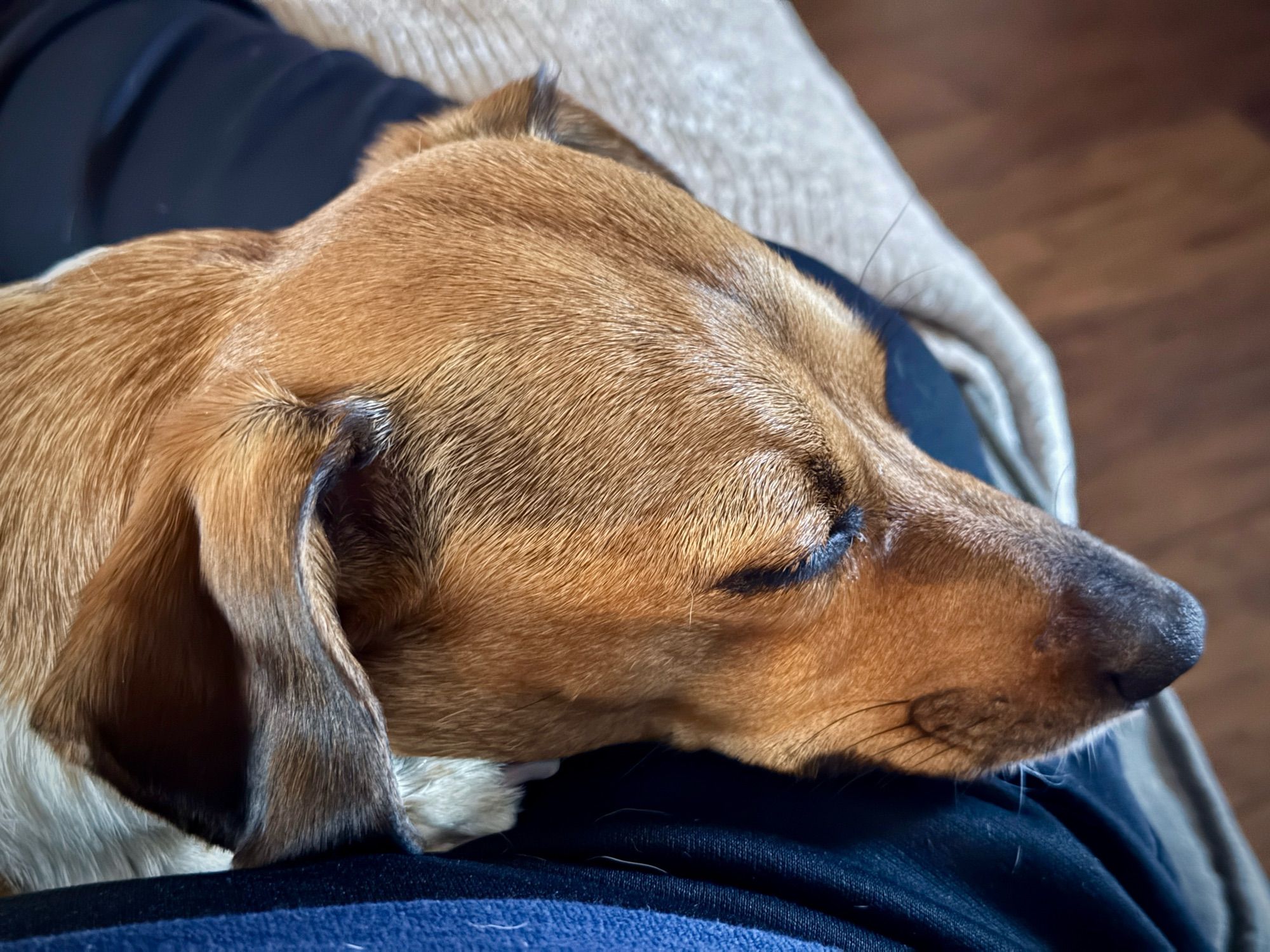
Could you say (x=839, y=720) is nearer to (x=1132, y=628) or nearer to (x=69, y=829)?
(x=1132, y=628)

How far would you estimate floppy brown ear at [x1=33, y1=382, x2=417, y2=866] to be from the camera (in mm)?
1007

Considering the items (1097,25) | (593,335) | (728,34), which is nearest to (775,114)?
(728,34)

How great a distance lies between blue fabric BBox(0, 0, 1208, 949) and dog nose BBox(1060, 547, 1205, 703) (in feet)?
0.71

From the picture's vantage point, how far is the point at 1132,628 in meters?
1.36

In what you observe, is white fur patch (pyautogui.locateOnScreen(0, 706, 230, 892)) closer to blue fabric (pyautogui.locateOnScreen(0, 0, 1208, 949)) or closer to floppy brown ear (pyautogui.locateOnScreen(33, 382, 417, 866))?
floppy brown ear (pyautogui.locateOnScreen(33, 382, 417, 866))

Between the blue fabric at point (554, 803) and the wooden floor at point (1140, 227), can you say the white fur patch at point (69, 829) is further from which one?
the wooden floor at point (1140, 227)

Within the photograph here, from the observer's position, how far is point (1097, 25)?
14.7ft

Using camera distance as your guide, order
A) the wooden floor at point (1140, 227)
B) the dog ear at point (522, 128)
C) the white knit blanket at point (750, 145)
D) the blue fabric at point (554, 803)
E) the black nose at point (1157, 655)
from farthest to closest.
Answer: the wooden floor at point (1140, 227) < the white knit blanket at point (750, 145) < the dog ear at point (522, 128) < the black nose at point (1157, 655) < the blue fabric at point (554, 803)

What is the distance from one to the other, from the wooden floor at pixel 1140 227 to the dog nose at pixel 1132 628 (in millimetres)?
1653

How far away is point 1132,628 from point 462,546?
958mm

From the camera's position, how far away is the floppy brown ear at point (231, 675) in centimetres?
101

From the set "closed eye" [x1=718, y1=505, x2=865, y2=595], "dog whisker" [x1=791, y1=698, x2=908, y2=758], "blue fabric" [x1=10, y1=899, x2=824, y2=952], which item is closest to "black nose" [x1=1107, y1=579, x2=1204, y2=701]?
"dog whisker" [x1=791, y1=698, x2=908, y2=758]

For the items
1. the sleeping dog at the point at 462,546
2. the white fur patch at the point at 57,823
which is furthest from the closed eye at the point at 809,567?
the white fur patch at the point at 57,823

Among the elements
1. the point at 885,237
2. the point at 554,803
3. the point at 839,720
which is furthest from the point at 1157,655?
the point at 885,237
